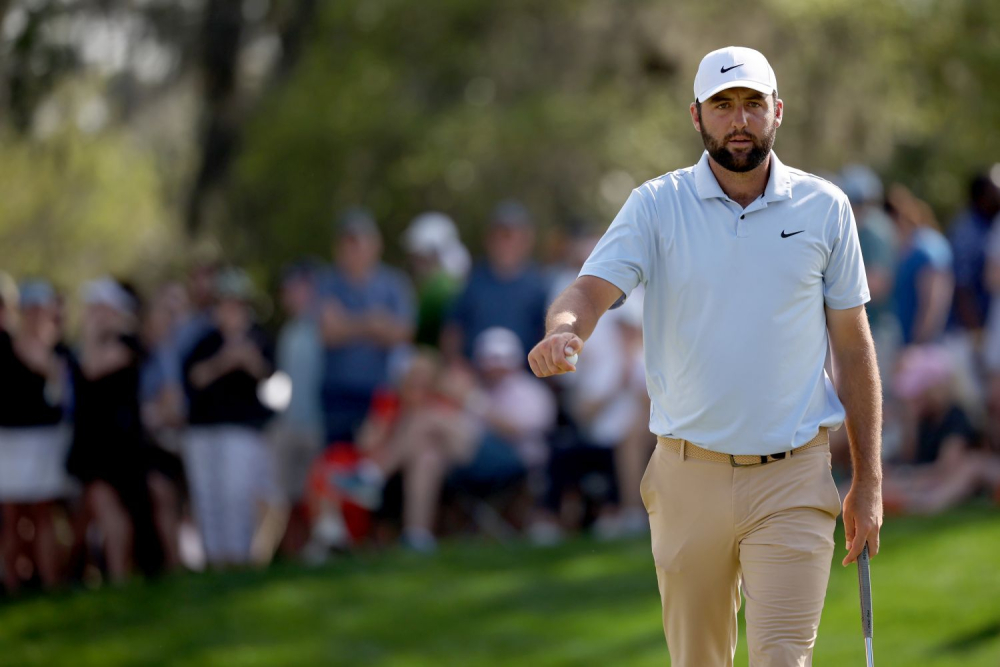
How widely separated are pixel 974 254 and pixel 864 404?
6585 mm

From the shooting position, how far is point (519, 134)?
16781 millimetres

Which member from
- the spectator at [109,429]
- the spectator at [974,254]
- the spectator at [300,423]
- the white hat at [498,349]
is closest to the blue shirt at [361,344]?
the spectator at [300,423]

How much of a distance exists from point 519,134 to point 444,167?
1.03 meters

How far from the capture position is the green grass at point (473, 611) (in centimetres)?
841

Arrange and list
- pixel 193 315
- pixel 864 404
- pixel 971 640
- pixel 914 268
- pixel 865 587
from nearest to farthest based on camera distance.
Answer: pixel 864 404, pixel 865 587, pixel 971 640, pixel 914 268, pixel 193 315

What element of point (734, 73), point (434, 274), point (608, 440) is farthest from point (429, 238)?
point (734, 73)

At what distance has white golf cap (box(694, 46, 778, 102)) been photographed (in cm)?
442

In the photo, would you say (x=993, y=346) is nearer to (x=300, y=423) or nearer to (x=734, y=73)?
(x=300, y=423)

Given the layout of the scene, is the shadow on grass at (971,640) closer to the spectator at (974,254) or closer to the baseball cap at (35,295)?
the spectator at (974,254)

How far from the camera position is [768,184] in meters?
4.55

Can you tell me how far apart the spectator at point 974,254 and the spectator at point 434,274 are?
3831mm

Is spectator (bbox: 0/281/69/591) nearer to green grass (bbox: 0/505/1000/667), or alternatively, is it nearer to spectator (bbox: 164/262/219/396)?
green grass (bbox: 0/505/1000/667)

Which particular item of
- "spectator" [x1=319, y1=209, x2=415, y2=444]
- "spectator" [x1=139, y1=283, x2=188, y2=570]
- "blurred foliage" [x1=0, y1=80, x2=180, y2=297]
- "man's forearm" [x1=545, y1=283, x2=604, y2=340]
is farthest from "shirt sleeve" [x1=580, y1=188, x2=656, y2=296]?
"blurred foliage" [x1=0, y1=80, x2=180, y2=297]

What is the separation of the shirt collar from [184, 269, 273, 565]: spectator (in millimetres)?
6441
